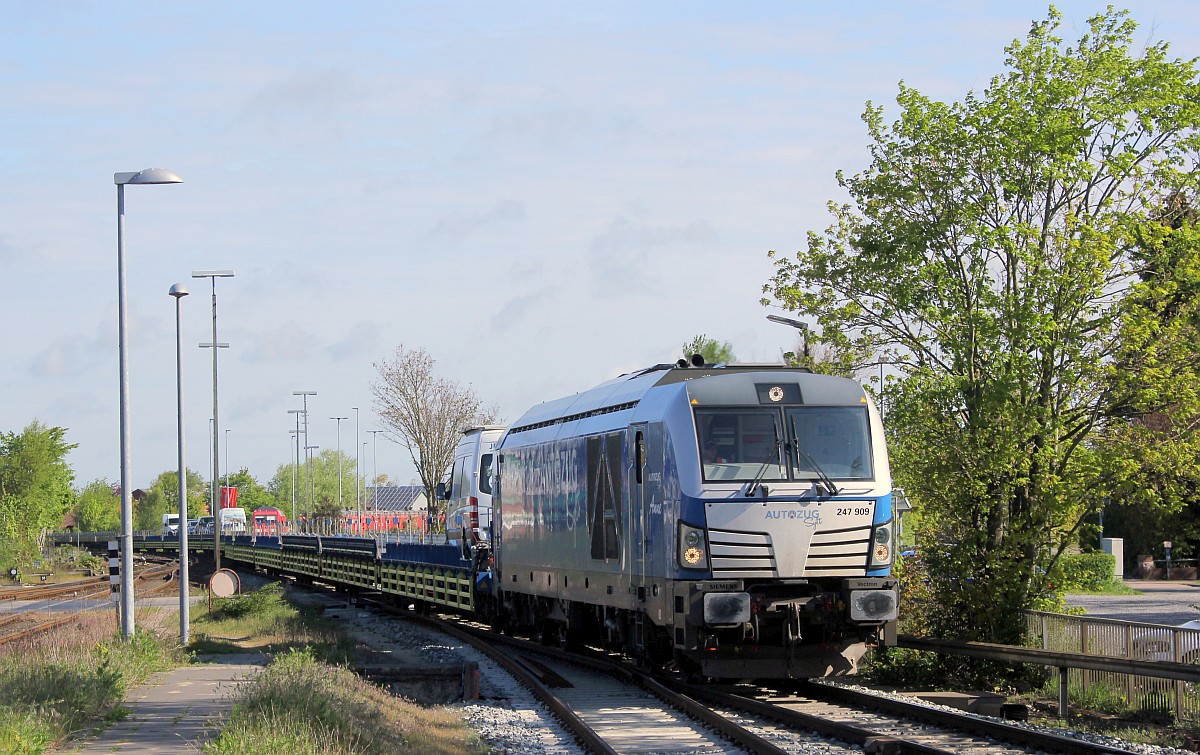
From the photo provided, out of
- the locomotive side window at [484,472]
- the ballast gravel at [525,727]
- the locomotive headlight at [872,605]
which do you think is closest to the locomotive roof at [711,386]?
the locomotive headlight at [872,605]

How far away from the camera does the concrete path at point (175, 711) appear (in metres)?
12.6

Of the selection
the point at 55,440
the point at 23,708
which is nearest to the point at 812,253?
the point at 23,708

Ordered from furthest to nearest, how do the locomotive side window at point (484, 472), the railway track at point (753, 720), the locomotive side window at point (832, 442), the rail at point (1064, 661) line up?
the locomotive side window at point (484, 472)
the locomotive side window at point (832, 442)
the rail at point (1064, 661)
the railway track at point (753, 720)

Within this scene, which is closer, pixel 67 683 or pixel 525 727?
pixel 525 727

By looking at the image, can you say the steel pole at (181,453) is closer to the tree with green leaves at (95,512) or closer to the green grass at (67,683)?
the green grass at (67,683)

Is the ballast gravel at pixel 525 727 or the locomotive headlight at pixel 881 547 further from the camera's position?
the locomotive headlight at pixel 881 547

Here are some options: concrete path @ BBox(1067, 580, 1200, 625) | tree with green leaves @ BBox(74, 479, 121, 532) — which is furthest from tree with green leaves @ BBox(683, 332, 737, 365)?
tree with green leaves @ BBox(74, 479, 121, 532)

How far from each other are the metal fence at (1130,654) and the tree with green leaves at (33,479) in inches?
2949

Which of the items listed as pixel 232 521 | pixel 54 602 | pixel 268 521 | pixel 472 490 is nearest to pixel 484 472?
pixel 472 490

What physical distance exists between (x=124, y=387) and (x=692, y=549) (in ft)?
35.3

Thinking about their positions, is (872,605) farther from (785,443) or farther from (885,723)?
(785,443)

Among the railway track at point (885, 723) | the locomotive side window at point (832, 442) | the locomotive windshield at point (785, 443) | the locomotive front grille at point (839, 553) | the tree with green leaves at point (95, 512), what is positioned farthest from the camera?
the tree with green leaves at point (95, 512)

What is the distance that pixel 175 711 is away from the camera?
597 inches

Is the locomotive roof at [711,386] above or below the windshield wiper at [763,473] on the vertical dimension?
above
